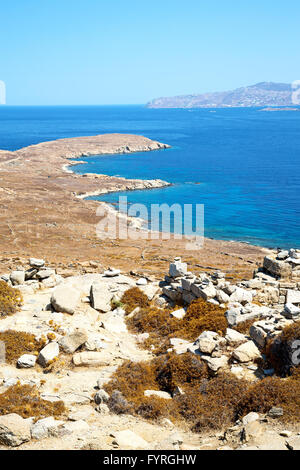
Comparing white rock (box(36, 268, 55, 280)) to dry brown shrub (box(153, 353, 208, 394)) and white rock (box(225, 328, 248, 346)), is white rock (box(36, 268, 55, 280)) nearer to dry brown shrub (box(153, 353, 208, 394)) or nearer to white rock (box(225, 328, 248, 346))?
dry brown shrub (box(153, 353, 208, 394))

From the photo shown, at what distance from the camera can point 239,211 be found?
51938 mm

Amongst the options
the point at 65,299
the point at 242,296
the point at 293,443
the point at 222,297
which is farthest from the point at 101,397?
the point at 242,296

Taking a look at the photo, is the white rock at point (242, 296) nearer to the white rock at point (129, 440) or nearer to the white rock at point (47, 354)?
the white rock at point (47, 354)

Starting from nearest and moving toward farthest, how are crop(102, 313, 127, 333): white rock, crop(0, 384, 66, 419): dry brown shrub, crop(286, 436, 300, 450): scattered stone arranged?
crop(286, 436, 300, 450): scattered stone, crop(0, 384, 66, 419): dry brown shrub, crop(102, 313, 127, 333): white rock

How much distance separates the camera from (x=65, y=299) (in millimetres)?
15539

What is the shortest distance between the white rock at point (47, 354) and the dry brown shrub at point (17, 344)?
0.57m

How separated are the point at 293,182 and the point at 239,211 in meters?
20.9

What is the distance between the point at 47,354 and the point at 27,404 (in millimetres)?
2352

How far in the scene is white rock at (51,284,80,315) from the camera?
1527 centimetres

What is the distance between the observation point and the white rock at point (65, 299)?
15.3m

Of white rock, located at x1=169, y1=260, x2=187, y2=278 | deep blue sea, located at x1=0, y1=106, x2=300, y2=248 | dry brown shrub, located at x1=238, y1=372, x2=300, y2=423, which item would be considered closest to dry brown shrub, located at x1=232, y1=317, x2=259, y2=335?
dry brown shrub, located at x1=238, y1=372, x2=300, y2=423

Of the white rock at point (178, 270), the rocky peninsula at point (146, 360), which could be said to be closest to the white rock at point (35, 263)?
the rocky peninsula at point (146, 360)

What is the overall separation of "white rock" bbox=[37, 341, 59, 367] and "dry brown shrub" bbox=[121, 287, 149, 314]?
162 inches
